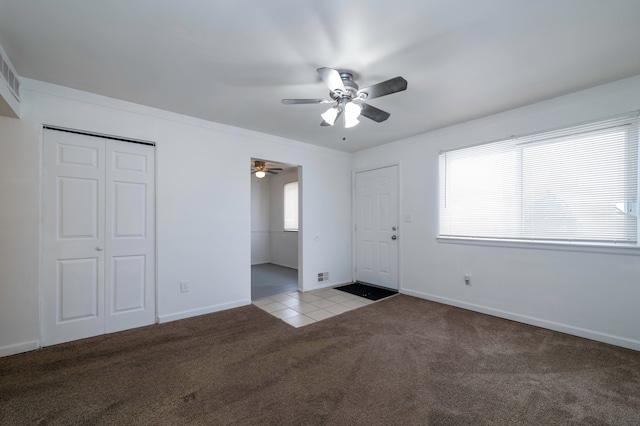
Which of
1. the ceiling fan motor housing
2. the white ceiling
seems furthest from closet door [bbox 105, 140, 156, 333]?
the ceiling fan motor housing

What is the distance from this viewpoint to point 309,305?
3.81 m

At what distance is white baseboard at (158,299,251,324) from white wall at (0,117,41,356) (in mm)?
1057

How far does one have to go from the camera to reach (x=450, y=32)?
6.22ft

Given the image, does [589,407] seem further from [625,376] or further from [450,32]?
[450,32]

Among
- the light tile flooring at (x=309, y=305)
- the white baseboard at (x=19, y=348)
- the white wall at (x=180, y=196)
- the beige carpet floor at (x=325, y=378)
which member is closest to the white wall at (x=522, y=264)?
the beige carpet floor at (x=325, y=378)

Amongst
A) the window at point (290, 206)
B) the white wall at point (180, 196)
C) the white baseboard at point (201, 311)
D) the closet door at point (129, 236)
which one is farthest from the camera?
the window at point (290, 206)

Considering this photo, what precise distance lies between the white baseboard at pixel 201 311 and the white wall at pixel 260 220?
11.9 feet

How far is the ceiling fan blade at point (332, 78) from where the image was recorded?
196cm

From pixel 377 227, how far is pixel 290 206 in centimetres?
298

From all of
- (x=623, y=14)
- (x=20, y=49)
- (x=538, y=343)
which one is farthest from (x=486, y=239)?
(x=20, y=49)

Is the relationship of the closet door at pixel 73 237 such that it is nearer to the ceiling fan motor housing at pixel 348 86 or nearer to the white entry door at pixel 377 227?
the ceiling fan motor housing at pixel 348 86

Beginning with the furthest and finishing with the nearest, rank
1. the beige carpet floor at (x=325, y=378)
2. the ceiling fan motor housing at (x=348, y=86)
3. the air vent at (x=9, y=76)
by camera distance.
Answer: the ceiling fan motor housing at (x=348, y=86), the air vent at (x=9, y=76), the beige carpet floor at (x=325, y=378)

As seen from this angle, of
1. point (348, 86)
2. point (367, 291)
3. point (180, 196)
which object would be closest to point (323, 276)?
point (367, 291)

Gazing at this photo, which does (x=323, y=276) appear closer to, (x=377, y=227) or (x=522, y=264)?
(x=377, y=227)
